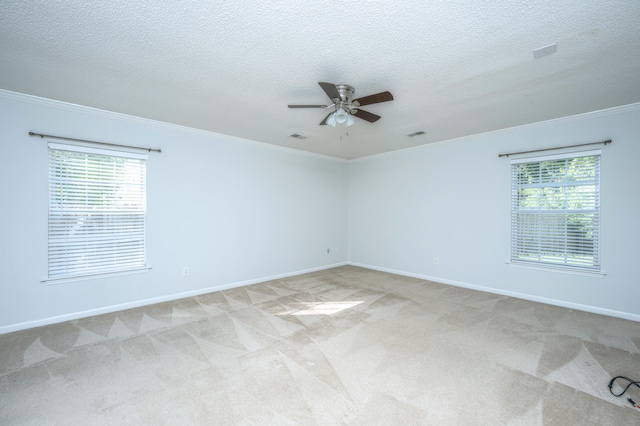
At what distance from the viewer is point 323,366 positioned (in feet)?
7.91

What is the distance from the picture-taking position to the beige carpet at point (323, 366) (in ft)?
6.14

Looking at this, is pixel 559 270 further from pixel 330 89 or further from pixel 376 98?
pixel 330 89

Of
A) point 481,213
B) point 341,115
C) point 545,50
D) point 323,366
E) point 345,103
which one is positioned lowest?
point 323,366

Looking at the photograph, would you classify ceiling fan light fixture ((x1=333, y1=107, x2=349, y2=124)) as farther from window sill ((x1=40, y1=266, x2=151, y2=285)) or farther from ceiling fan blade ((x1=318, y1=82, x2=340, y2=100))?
window sill ((x1=40, y1=266, x2=151, y2=285))

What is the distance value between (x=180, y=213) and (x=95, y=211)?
103 centimetres

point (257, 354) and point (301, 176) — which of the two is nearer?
point (257, 354)

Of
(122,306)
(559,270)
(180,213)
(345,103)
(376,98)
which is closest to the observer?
(376,98)

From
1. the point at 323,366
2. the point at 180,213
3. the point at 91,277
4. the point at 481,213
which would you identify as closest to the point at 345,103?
the point at 323,366

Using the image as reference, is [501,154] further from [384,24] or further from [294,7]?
[294,7]

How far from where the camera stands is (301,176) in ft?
19.6

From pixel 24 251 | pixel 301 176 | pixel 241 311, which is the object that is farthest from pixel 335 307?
pixel 24 251

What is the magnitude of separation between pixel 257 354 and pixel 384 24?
294 centimetres

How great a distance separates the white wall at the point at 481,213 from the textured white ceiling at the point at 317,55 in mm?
518

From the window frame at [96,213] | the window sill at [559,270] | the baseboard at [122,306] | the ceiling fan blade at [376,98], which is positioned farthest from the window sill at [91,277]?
the window sill at [559,270]
